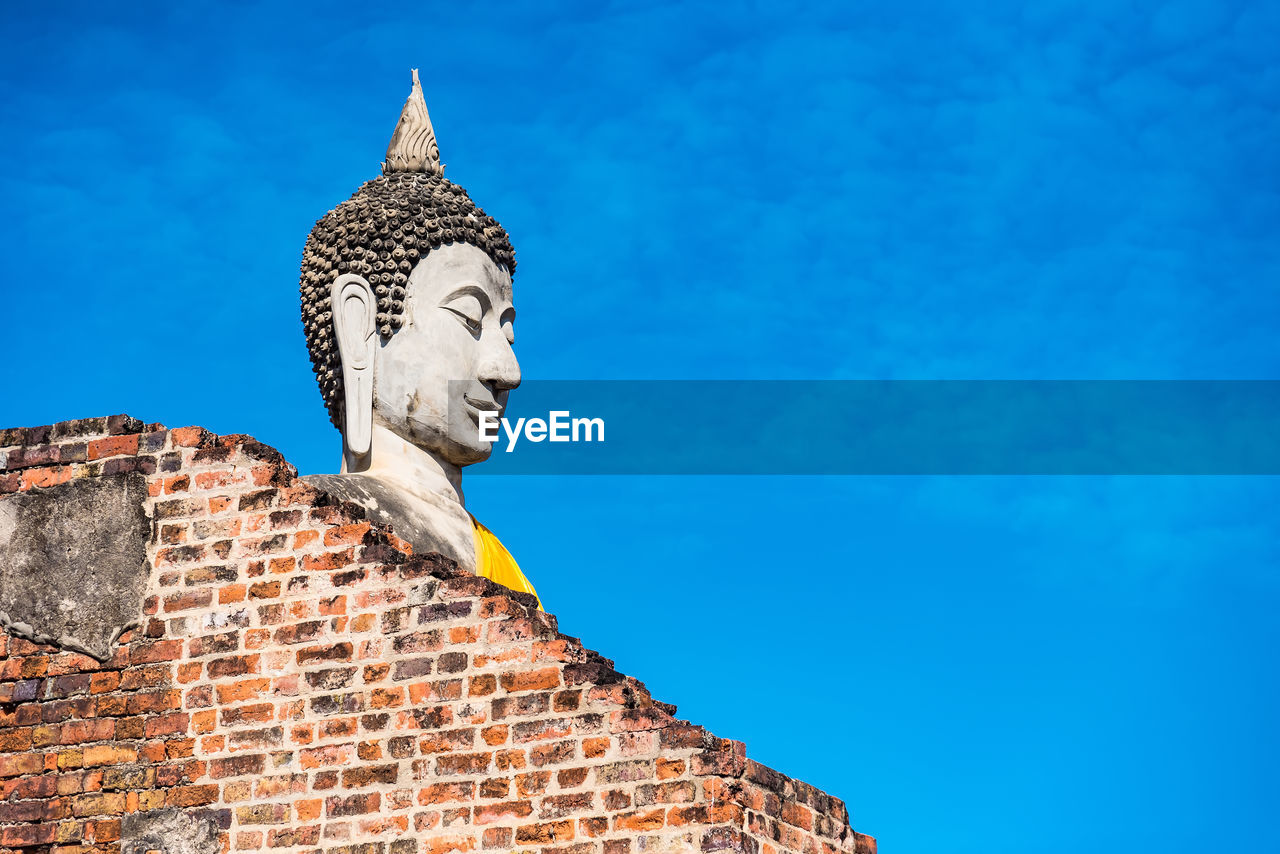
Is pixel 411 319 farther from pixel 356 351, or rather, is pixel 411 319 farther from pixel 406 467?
pixel 406 467

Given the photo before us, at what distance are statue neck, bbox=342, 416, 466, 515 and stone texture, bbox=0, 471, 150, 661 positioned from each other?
2.01 meters

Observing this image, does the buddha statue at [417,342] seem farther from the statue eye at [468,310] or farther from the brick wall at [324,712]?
the brick wall at [324,712]

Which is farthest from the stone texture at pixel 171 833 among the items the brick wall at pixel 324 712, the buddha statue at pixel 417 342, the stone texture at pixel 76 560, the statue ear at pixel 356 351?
the statue ear at pixel 356 351

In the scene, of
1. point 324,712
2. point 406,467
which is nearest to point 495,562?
point 406,467

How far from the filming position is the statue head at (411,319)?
472 inches

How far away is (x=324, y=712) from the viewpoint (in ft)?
30.9

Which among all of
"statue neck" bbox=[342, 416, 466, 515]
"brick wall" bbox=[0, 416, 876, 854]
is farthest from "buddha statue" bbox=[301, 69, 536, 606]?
"brick wall" bbox=[0, 416, 876, 854]

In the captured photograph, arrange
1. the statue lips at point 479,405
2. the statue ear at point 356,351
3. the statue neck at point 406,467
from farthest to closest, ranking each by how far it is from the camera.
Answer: the statue lips at point 479,405
the statue ear at point 356,351
the statue neck at point 406,467

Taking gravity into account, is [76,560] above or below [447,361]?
below

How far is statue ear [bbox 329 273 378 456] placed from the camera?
471 inches

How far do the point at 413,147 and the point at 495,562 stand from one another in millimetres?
2862

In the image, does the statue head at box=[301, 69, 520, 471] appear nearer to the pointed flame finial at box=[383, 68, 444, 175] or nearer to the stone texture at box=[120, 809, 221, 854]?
the pointed flame finial at box=[383, 68, 444, 175]

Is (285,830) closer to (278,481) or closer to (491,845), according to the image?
(491,845)

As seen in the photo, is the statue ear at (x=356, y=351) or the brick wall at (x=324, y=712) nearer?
the brick wall at (x=324, y=712)
